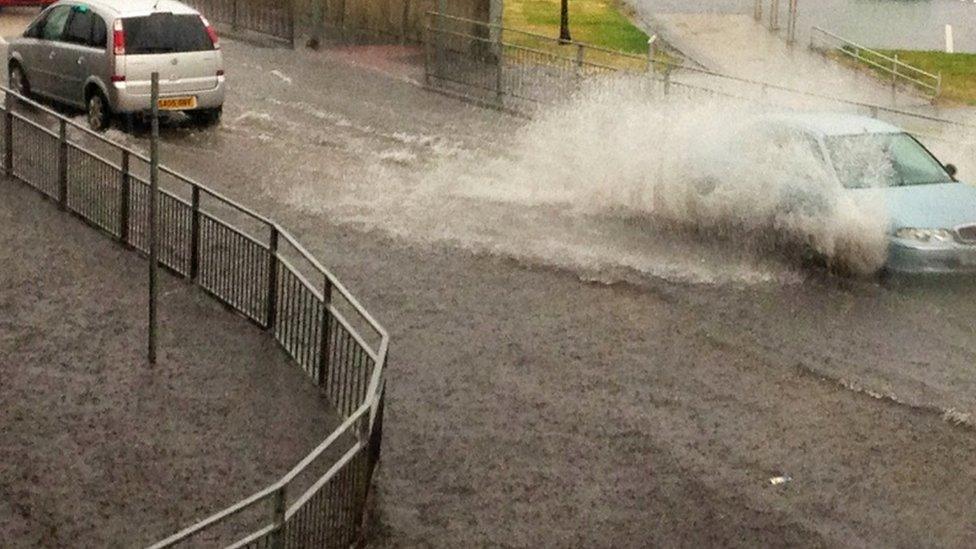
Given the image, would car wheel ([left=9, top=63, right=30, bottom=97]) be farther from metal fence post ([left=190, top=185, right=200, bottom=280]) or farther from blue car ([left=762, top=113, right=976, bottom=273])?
blue car ([left=762, top=113, right=976, bottom=273])

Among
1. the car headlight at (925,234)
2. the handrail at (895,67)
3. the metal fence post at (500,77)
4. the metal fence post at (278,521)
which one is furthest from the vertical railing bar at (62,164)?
the handrail at (895,67)

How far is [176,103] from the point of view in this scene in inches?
858

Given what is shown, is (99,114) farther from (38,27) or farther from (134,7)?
(38,27)

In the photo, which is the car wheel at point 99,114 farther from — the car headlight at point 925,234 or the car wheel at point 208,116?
the car headlight at point 925,234

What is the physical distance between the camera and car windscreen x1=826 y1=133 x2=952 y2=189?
16.4 m

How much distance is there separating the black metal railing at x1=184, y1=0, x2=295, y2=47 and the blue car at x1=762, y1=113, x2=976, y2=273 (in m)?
15.3

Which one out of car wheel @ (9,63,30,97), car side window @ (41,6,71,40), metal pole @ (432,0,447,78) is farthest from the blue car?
car wheel @ (9,63,30,97)

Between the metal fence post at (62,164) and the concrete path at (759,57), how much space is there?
40.8ft

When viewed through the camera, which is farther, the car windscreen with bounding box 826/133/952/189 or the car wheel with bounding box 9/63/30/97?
the car wheel with bounding box 9/63/30/97

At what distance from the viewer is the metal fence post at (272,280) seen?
12469 mm

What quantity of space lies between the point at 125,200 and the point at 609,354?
16.6 ft

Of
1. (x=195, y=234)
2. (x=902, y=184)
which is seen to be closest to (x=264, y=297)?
(x=195, y=234)

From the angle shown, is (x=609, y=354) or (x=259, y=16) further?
(x=259, y=16)

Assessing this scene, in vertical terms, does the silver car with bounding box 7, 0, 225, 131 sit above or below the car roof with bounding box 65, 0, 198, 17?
below
